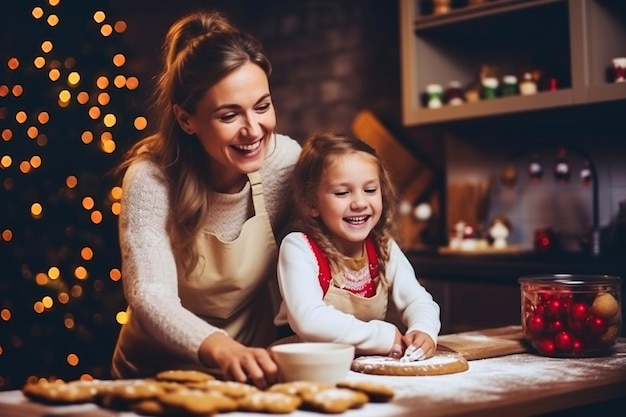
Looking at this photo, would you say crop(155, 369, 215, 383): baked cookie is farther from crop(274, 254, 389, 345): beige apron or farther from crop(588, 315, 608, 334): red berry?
crop(588, 315, 608, 334): red berry

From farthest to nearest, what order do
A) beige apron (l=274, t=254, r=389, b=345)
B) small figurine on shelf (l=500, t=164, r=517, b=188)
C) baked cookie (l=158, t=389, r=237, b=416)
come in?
1. small figurine on shelf (l=500, t=164, r=517, b=188)
2. beige apron (l=274, t=254, r=389, b=345)
3. baked cookie (l=158, t=389, r=237, b=416)

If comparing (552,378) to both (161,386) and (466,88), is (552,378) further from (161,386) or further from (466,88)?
(466,88)

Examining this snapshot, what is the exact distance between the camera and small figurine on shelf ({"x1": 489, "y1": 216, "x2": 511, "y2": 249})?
3.66 metres

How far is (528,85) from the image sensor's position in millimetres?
3426

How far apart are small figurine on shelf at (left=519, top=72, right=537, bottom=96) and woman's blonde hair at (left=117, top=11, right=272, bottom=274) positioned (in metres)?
1.75

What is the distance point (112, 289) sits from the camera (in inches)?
140

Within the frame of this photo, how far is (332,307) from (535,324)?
15.4 inches

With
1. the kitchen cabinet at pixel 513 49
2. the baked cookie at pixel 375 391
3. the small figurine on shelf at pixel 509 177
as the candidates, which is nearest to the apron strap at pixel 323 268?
the baked cookie at pixel 375 391

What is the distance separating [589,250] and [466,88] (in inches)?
37.4

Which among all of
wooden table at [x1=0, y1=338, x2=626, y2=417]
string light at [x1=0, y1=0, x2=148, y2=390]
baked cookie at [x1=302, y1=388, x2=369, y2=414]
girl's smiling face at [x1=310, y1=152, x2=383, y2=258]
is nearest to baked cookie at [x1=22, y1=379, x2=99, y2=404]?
wooden table at [x1=0, y1=338, x2=626, y2=417]

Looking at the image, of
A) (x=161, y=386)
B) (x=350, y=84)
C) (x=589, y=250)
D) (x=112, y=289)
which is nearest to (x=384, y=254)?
(x=161, y=386)

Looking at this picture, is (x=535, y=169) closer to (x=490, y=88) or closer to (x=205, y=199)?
(x=490, y=88)

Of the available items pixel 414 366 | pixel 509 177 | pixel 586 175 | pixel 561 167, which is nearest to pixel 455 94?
pixel 509 177

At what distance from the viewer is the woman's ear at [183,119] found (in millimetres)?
1896
